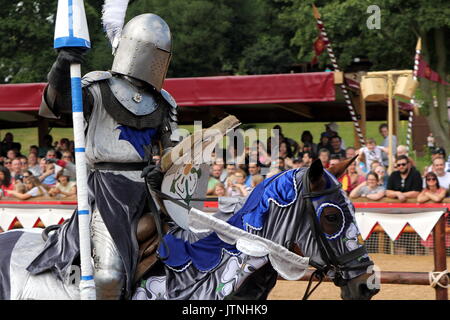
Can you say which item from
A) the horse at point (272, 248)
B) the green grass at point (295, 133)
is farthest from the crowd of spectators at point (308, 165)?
the green grass at point (295, 133)

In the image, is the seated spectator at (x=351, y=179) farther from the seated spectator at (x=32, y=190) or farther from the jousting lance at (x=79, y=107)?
the jousting lance at (x=79, y=107)

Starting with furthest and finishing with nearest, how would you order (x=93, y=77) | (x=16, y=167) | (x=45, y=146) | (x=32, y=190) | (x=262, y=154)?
(x=45, y=146) < (x=16, y=167) < (x=32, y=190) < (x=262, y=154) < (x=93, y=77)

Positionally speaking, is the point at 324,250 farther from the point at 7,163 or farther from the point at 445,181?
the point at 7,163

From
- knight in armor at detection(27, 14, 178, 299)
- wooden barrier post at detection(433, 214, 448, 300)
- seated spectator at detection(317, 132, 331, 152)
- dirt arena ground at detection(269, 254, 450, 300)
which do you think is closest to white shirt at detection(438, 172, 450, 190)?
dirt arena ground at detection(269, 254, 450, 300)

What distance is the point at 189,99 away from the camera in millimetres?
12461

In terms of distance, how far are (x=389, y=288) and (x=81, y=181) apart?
543 cm

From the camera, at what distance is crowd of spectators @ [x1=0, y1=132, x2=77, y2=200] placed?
10.4 meters

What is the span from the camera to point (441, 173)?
10086 millimetres

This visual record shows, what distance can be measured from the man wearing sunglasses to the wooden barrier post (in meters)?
2.86

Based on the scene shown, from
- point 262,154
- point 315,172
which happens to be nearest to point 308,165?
point 262,154

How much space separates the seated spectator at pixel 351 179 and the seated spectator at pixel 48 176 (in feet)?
14.0

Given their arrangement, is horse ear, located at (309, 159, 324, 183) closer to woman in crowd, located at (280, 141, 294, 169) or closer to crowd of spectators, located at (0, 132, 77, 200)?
crowd of spectators, located at (0, 132, 77, 200)

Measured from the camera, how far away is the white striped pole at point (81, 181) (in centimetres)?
404
